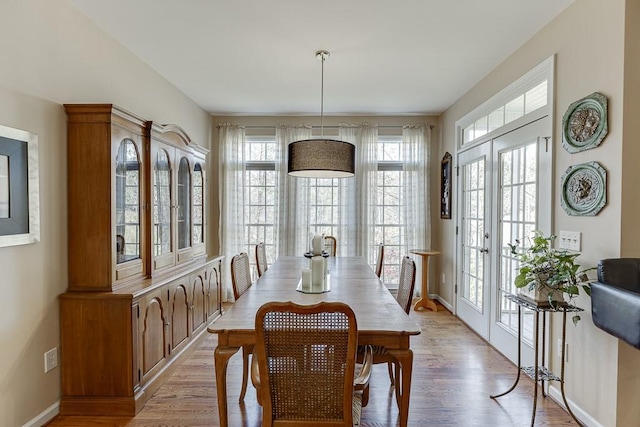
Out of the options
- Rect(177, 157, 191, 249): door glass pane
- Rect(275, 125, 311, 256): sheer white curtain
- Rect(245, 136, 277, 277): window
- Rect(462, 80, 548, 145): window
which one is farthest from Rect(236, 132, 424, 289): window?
Rect(177, 157, 191, 249): door glass pane

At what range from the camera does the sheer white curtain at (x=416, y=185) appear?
4.86 meters

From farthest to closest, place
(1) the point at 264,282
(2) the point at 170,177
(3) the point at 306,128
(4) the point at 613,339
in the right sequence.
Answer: (3) the point at 306,128 → (2) the point at 170,177 → (1) the point at 264,282 → (4) the point at 613,339

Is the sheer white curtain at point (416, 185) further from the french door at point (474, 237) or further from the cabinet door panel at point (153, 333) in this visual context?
the cabinet door panel at point (153, 333)

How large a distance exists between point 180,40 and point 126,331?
223cm

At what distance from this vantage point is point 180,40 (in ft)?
9.14

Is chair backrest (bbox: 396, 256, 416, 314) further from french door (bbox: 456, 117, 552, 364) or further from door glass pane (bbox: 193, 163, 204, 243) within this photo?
door glass pane (bbox: 193, 163, 204, 243)

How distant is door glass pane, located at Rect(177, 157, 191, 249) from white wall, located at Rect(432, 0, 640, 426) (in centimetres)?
314

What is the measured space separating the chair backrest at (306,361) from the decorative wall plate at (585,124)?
6.12ft

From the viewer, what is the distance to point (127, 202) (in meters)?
2.49

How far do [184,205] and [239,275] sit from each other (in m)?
1.27

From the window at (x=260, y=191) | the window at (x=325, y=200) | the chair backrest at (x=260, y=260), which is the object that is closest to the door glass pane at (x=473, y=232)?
the window at (x=325, y=200)

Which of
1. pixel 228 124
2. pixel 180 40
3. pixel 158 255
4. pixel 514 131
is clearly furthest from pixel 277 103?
pixel 514 131

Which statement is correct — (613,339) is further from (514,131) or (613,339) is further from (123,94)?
(123,94)

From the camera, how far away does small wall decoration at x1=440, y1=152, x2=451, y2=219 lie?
4.53 meters
